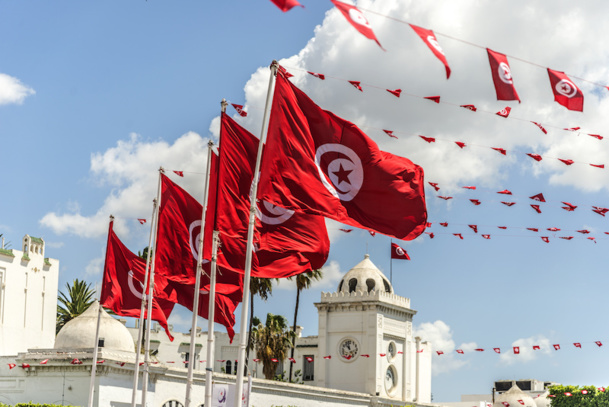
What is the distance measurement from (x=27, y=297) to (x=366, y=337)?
25292 millimetres

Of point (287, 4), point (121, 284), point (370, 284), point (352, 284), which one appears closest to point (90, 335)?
point (121, 284)

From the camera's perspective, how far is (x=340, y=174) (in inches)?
832

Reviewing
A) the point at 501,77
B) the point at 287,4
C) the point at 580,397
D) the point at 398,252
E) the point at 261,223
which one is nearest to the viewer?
the point at 287,4

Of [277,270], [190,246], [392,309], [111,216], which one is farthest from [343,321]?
[277,270]

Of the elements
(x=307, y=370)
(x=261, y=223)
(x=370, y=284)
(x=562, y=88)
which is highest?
(x=370, y=284)

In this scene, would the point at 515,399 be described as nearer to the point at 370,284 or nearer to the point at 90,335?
the point at 370,284

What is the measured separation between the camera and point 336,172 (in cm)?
2112

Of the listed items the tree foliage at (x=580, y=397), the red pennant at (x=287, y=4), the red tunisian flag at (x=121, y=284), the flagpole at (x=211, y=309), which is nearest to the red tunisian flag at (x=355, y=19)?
the red pennant at (x=287, y=4)

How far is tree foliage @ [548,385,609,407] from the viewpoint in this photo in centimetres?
9025

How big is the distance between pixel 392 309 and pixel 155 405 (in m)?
28.5

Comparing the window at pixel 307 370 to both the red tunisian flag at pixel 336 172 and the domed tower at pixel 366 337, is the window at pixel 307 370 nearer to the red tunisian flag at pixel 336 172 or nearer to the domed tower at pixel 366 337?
the domed tower at pixel 366 337

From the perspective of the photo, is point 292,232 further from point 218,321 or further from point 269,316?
point 269,316

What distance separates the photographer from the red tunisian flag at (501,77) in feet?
64.2

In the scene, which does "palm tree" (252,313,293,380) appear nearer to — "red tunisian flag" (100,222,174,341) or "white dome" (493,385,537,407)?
"red tunisian flag" (100,222,174,341)
